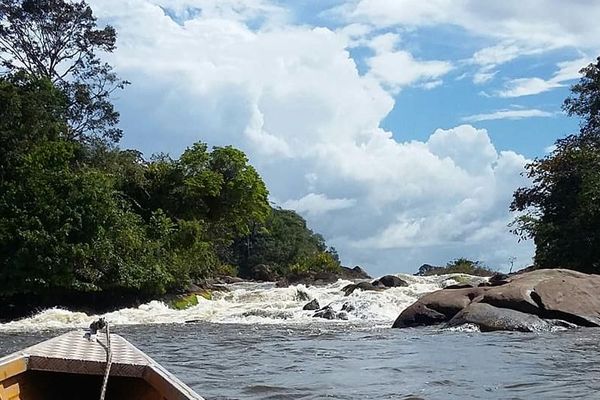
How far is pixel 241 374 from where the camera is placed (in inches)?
477

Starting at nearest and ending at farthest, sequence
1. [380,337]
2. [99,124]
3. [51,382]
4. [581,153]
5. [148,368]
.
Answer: [148,368]
[51,382]
[380,337]
[581,153]
[99,124]

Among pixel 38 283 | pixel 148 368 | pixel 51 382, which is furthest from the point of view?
pixel 38 283

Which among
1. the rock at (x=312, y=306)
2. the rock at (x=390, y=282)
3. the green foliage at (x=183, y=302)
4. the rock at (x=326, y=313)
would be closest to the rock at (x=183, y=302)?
the green foliage at (x=183, y=302)

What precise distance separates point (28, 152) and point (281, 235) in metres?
35.1

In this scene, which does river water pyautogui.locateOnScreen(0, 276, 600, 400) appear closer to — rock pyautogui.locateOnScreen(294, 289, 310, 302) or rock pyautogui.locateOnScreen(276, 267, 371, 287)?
rock pyautogui.locateOnScreen(294, 289, 310, 302)

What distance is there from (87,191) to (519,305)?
14.0 meters

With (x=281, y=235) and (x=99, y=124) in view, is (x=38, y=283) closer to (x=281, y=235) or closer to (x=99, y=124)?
(x=99, y=124)

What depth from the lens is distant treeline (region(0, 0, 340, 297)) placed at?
82.1 ft

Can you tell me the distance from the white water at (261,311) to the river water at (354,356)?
Answer: 3.2 inches

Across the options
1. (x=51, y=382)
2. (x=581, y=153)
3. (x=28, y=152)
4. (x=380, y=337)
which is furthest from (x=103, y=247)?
(x=51, y=382)

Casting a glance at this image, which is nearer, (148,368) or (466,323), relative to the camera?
(148,368)

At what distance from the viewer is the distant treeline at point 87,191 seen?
25.0m

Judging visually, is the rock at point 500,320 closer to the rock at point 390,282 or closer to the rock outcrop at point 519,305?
the rock outcrop at point 519,305

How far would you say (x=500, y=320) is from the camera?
1739 cm
